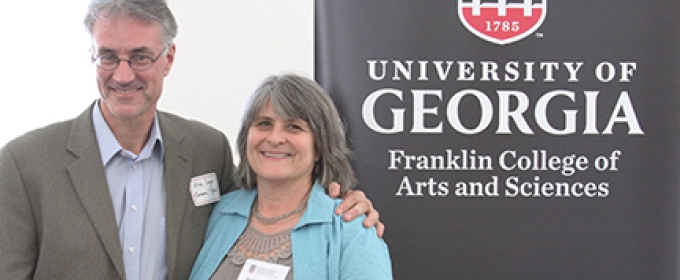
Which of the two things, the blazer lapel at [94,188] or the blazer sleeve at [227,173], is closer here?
the blazer lapel at [94,188]

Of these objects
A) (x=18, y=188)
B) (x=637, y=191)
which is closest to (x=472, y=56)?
(x=637, y=191)

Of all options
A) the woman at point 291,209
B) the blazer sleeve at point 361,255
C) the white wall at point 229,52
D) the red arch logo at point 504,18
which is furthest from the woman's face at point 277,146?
the red arch logo at point 504,18

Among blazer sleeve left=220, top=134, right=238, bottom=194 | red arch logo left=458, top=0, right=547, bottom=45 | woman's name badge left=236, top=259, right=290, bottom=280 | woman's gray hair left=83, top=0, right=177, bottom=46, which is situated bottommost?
woman's name badge left=236, top=259, right=290, bottom=280

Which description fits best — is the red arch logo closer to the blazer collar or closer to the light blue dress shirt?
the blazer collar

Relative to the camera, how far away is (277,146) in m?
1.73

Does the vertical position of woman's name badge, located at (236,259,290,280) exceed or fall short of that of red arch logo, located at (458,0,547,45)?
it falls short

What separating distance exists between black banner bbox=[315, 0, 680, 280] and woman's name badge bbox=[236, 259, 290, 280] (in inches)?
29.9

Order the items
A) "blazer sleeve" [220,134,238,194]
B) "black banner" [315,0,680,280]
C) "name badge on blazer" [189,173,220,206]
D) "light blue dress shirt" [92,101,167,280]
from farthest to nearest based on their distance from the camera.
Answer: "black banner" [315,0,680,280] < "blazer sleeve" [220,134,238,194] < "name badge on blazer" [189,173,220,206] < "light blue dress shirt" [92,101,167,280]

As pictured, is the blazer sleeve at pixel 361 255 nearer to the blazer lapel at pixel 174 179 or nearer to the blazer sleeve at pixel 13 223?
the blazer lapel at pixel 174 179

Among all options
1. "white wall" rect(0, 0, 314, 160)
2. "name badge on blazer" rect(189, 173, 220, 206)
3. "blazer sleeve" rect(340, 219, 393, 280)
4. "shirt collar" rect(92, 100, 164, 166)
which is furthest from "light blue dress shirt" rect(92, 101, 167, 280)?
"white wall" rect(0, 0, 314, 160)

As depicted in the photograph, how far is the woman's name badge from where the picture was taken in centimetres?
164

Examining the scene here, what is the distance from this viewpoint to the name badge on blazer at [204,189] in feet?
6.02

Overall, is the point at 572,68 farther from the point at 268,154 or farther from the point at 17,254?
the point at 17,254

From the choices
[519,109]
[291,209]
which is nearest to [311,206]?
[291,209]
